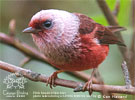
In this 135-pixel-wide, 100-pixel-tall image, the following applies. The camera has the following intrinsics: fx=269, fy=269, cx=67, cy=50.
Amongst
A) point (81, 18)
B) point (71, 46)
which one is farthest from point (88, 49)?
point (81, 18)

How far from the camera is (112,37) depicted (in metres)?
3.82

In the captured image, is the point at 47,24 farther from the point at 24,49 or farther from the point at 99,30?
the point at 99,30

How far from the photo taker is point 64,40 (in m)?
3.16

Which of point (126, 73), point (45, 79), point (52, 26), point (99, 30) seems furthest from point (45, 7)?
point (126, 73)

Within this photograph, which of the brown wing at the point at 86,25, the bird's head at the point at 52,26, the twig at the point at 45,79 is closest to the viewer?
the twig at the point at 45,79

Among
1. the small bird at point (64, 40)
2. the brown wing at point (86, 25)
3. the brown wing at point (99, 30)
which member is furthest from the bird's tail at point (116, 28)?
the small bird at point (64, 40)

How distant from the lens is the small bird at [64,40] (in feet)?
9.95

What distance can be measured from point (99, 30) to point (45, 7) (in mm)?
1276

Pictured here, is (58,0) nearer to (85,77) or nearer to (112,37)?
(112,37)

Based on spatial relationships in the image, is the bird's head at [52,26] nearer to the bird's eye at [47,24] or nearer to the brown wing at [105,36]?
the bird's eye at [47,24]

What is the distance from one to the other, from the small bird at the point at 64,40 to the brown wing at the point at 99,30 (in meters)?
0.02

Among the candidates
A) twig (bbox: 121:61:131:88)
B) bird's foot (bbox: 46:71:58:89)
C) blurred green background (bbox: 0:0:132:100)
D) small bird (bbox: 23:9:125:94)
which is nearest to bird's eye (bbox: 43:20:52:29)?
small bird (bbox: 23:9:125:94)

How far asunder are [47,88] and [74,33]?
847 mm

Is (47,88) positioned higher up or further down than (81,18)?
further down
